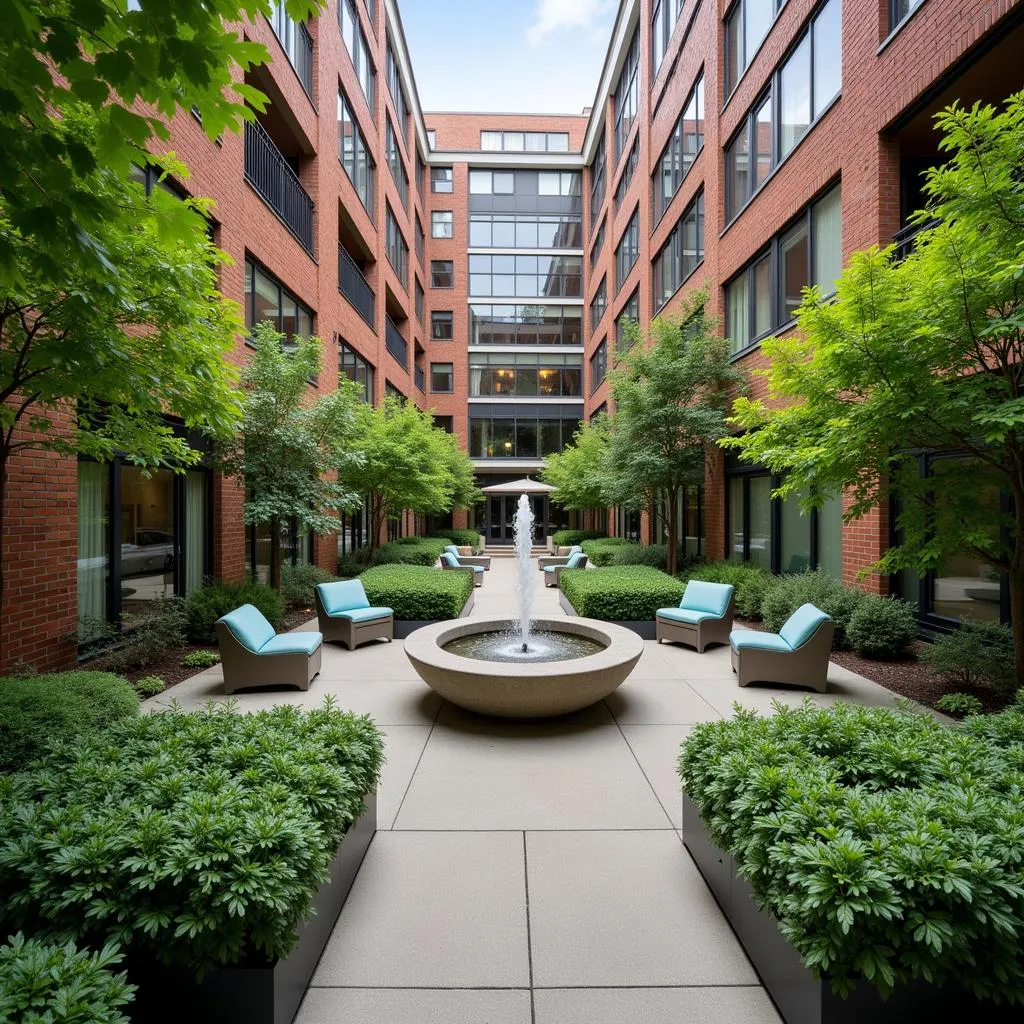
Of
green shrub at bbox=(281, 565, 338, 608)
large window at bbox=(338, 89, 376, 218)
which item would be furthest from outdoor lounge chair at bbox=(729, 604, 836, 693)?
large window at bbox=(338, 89, 376, 218)

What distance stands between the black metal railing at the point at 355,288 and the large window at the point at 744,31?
11690 mm

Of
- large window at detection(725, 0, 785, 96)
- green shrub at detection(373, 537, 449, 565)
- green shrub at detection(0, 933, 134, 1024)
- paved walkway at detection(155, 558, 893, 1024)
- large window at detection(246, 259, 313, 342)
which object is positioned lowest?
paved walkway at detection(155, 558, 893, 1024)

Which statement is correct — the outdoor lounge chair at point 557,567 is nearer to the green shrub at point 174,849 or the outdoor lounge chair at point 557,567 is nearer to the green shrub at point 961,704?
the green shrub at point 961,704

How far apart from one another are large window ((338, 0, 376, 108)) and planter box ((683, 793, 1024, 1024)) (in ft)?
72.8

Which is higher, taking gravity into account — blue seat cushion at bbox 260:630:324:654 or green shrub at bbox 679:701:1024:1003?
green shrub at bbox 679:701:1024:1003

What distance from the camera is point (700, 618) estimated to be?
9547mm

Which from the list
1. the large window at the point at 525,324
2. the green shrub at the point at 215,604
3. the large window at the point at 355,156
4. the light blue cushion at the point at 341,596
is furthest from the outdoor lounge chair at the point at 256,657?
the large window at the point at 525,324

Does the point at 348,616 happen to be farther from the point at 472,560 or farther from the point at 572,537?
the point at 572,537

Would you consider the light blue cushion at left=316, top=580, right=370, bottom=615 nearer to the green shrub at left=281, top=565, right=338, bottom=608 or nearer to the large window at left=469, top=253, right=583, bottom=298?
the green shrub at left=281, top=565, right=338, bottom=608

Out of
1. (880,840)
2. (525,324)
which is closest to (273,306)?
(880,840)

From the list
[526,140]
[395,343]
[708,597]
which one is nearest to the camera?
[708,597]

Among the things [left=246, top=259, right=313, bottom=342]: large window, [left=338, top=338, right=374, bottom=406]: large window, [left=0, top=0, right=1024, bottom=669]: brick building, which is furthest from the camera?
[left=338, top=338, right=374, bottom=406]: large window

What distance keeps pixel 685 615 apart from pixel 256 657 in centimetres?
645

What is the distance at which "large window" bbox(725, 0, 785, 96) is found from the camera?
1338 cm
